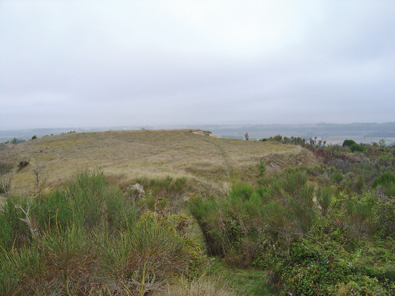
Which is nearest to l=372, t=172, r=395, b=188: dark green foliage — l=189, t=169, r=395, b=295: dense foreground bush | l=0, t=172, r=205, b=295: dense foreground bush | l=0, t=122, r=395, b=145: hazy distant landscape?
l=189, t=169, r=395, b=295: dense foreground bush

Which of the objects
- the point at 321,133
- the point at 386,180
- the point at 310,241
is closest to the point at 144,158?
the point at 386,180

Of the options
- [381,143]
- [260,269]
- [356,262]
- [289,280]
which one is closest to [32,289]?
[289,280]

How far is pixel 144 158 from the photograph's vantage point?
2325 cm

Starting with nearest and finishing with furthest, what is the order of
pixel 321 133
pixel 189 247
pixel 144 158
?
pixel 189 247 < pixel 144 158 < pixel 321 133

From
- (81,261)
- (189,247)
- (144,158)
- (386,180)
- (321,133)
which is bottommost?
(144,158)

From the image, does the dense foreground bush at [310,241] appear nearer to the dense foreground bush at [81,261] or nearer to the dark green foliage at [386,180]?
the dense foreground bush at [81,261]

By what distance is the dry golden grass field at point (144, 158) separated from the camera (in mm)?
16266

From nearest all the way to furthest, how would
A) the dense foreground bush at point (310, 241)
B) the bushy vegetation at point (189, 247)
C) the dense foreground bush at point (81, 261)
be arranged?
the dense foreground bush at point (81, 261)
the bushy vegetation at point (189, 247)
the dense foreground bush at point (310, 241)

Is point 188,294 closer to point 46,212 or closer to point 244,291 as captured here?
point 244,291

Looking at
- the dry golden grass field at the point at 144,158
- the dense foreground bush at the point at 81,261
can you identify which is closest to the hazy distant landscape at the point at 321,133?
the dry golden grass field at the point at 144,158

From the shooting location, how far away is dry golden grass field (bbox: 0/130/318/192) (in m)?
16.3

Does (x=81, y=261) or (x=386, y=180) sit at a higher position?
(x=81, y=261)

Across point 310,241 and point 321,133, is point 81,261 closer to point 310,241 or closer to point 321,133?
point 310,241

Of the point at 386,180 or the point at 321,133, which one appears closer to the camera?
the point at 386,180
